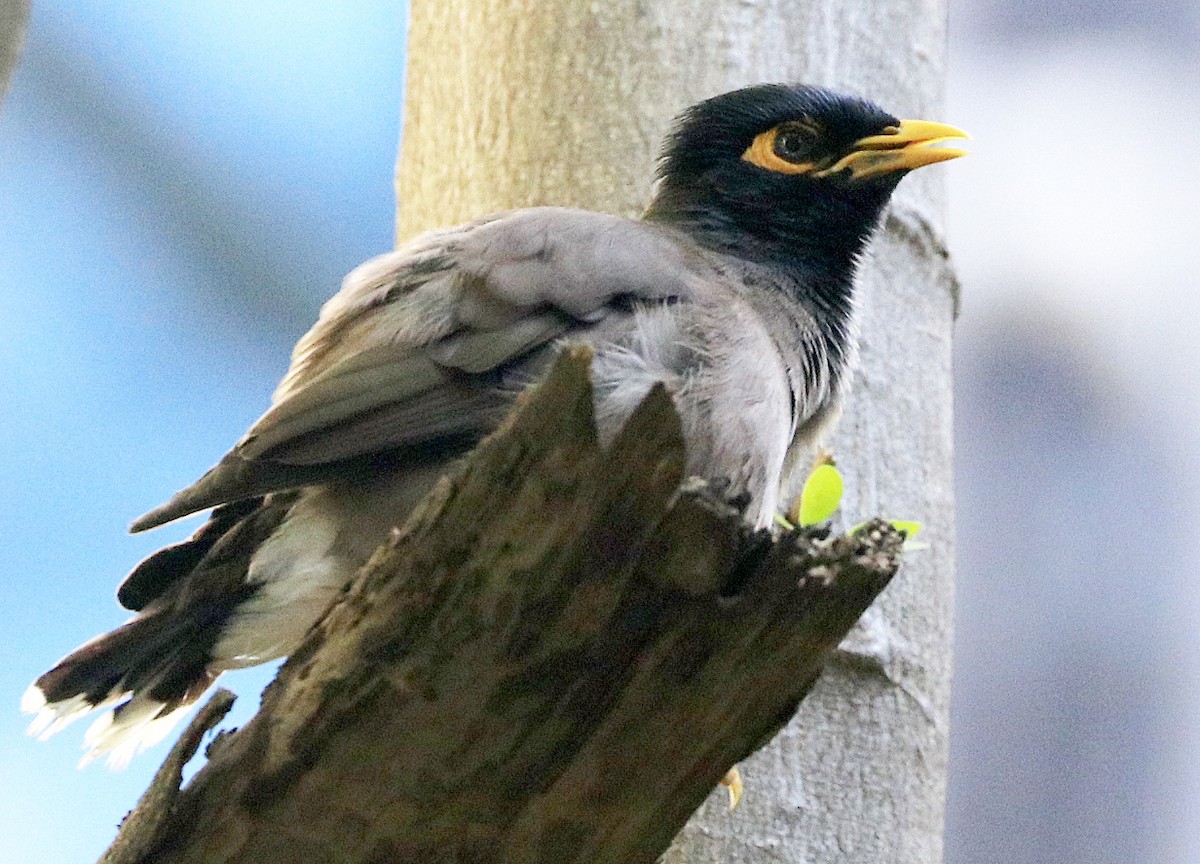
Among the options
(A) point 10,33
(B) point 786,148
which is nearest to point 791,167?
(B) point 786,148

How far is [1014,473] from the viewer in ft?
19.7

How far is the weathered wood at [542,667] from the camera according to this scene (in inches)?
67.7

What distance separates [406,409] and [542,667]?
743mm

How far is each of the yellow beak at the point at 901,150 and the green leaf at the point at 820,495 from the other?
75 cm

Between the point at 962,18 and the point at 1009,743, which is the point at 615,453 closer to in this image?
the point at 1009,743

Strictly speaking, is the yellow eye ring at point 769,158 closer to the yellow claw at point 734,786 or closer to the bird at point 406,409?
the bird at point 406,409

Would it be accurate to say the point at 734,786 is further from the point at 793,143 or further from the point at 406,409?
the point at 793,143

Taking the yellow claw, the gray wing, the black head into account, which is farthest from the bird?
the yellow claw

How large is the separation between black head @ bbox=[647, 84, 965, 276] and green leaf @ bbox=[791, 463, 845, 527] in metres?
0.54

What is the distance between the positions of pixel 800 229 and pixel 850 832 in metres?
1.34

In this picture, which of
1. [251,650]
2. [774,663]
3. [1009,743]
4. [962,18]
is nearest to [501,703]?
[774,663]

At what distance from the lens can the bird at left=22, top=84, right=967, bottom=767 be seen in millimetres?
2400

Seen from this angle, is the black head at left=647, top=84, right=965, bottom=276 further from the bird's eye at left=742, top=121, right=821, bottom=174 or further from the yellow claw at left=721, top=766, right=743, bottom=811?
the yellow claw at left=721, top=766, right=743, bottom=811

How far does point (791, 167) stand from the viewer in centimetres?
334
